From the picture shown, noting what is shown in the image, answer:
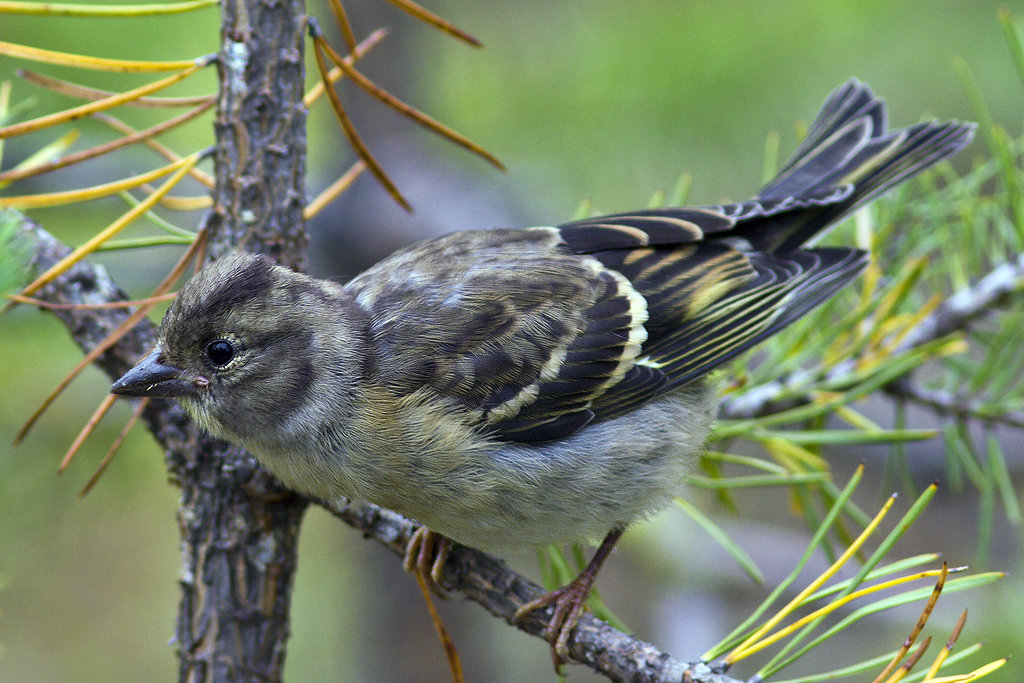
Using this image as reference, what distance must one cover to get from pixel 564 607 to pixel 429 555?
41 cm

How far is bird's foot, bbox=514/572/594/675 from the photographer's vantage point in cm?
192

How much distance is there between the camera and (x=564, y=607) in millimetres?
2100

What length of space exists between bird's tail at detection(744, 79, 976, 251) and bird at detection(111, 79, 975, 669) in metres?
0.01

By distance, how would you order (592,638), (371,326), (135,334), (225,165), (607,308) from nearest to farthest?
(592,638) < (225,165) < (135,334) < (371,326) < (607,308)

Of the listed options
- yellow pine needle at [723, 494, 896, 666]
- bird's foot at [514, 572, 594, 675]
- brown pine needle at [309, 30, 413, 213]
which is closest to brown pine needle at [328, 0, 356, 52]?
brown pine needle at [309, 30, 413, 213]

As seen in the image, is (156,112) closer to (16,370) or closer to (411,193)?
(411,193)

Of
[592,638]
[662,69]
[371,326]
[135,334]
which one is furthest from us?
[662,69]

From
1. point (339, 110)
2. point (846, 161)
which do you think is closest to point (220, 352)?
point (339, 110)

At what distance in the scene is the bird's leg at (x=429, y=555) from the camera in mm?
2183

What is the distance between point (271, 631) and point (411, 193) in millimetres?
2671

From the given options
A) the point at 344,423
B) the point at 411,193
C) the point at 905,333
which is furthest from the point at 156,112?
the point at 905,333

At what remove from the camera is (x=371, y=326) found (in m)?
2.36

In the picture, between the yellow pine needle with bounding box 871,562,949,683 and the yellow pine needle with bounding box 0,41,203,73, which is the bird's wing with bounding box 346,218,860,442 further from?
the yellow pine needle with bounding box 871,562,949,683

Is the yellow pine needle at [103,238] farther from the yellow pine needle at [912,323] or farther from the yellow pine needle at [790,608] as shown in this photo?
the yellow pine needle at [912,323]
